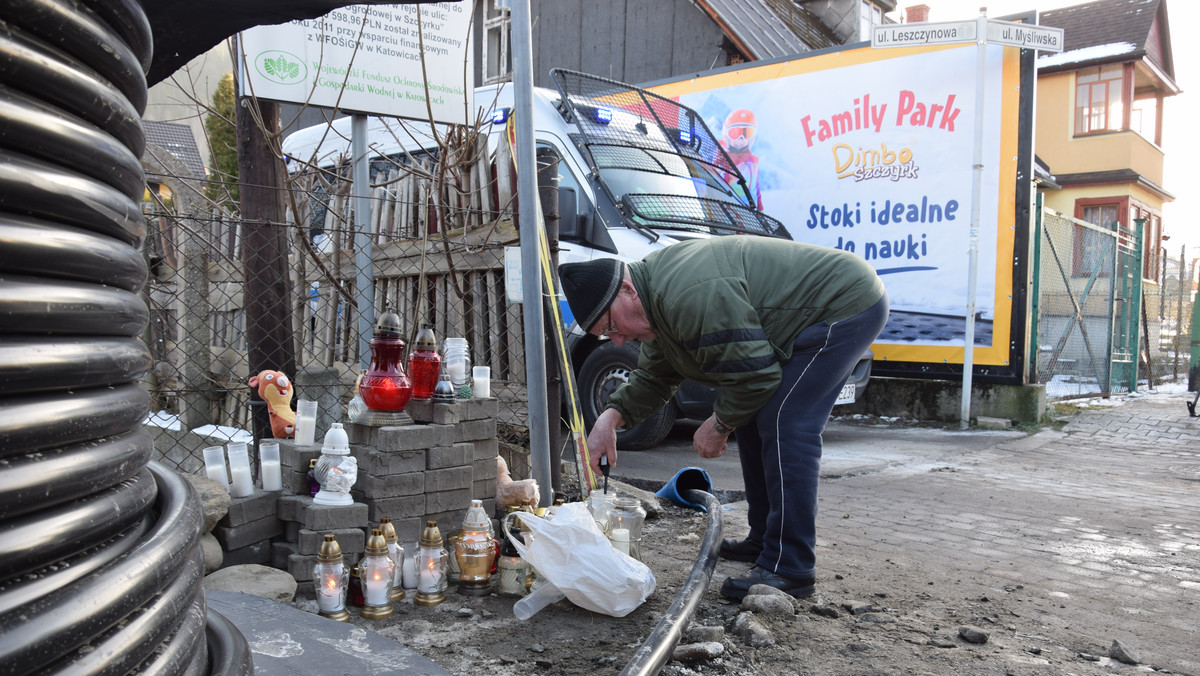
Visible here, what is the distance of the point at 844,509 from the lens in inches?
194

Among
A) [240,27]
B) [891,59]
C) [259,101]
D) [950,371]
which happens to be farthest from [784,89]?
[240,27]

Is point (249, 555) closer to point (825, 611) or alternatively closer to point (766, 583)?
point (766, 583)

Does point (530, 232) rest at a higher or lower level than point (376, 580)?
higher

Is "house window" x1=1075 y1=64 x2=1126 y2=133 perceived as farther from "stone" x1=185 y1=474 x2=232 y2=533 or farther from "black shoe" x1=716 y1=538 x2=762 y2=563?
"stone" x1=185 y1=474 x2=232 y2=533

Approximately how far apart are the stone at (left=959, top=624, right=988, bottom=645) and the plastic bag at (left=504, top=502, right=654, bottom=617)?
1083 millimetres

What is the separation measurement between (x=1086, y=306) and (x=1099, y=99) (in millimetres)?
13235

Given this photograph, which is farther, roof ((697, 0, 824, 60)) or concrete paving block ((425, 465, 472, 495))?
roof ((697, 0, 824, 60))

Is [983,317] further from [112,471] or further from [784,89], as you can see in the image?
[112,471]

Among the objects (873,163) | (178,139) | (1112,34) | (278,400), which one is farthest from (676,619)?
(178,139)

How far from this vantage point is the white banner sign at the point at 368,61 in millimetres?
4793

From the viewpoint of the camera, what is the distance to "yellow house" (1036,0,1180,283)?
2111 cm

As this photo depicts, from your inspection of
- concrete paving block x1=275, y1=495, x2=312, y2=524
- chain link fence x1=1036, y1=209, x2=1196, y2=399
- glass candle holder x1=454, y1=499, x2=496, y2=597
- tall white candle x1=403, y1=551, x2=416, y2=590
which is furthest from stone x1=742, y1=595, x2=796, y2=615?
chain link fence x1=1036, y1=209, x2=1196, y2=399

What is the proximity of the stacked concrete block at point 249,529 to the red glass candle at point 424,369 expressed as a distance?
71 cm

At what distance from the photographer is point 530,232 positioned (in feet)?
12.6
